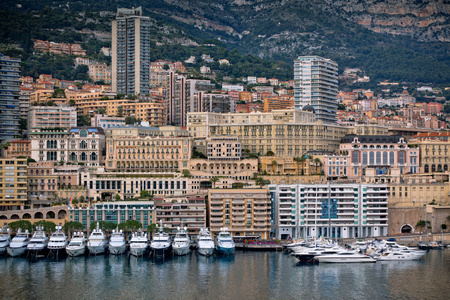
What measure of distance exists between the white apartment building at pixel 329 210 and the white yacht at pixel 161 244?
18722 millimetres

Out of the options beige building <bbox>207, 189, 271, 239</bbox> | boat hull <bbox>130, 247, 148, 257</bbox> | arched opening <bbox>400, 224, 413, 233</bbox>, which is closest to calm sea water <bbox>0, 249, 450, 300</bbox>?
boat hull <bbox>130, 247, 148, 257</bbox>

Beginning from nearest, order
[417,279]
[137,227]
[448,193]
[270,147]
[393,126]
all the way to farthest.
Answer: [417,279], [137,227], [448,193], [270,147], [393,126]

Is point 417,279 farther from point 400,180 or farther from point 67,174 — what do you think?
point 67,174

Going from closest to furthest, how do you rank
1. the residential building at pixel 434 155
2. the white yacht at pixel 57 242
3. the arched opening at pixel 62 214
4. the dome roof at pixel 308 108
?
the white yacht at pixel 57 242, the arched opening at pixel 62 214, the residential building at pixel 434 155, the dome roof at pixel 308 108

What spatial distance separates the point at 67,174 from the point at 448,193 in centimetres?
6448

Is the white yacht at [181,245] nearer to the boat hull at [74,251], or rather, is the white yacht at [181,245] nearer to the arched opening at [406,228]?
the boat hull at [74,251]

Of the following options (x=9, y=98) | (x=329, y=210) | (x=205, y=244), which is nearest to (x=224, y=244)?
(x=205, y=244)

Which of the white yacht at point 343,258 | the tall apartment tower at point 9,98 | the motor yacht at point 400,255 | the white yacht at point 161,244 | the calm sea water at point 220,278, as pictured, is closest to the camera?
the calm sea water at point 220,278

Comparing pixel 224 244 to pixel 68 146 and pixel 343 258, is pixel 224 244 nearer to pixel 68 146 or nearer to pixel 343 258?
pixel 343 258

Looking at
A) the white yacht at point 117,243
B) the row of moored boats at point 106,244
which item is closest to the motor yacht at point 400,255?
the row of moored boats at point 106,244

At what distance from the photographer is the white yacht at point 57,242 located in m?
116

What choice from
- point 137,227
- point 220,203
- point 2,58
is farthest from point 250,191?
point 2,58

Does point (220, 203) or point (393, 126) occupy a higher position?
point (393, 126)

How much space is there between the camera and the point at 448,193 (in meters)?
136
